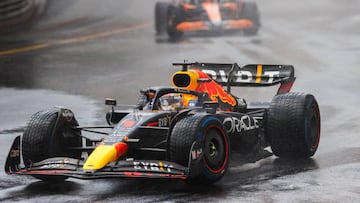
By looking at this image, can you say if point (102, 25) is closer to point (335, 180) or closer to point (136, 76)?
point (136, 76)

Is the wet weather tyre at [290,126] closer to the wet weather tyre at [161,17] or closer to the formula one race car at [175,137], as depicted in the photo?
the formula one race car at [175,137]

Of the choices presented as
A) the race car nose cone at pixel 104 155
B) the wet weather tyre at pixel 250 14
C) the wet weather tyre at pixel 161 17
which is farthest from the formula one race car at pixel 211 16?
the race car nose cone at pixel 104 155

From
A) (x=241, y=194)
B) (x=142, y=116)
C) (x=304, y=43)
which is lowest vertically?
(x=241, y=194)

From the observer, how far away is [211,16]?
2972cm

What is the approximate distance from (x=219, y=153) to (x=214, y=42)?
1774 cm

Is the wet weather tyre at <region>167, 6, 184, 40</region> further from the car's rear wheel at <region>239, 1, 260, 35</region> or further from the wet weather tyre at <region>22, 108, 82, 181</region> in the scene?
the wet weather tyre at <region>22, 108, 82, 181</region>

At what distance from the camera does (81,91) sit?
20.2 metres

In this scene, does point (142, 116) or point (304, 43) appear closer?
point (142, 116)

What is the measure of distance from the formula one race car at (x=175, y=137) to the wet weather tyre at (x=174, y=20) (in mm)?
16657

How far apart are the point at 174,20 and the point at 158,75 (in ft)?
26.1

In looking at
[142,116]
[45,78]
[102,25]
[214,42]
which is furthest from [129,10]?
[142,116]

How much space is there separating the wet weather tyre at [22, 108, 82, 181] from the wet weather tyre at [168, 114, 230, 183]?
5.19 ft

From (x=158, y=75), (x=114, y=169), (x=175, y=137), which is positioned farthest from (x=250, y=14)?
(x=114, y=169)

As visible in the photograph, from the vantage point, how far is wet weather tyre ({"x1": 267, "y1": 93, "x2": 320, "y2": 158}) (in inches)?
491
